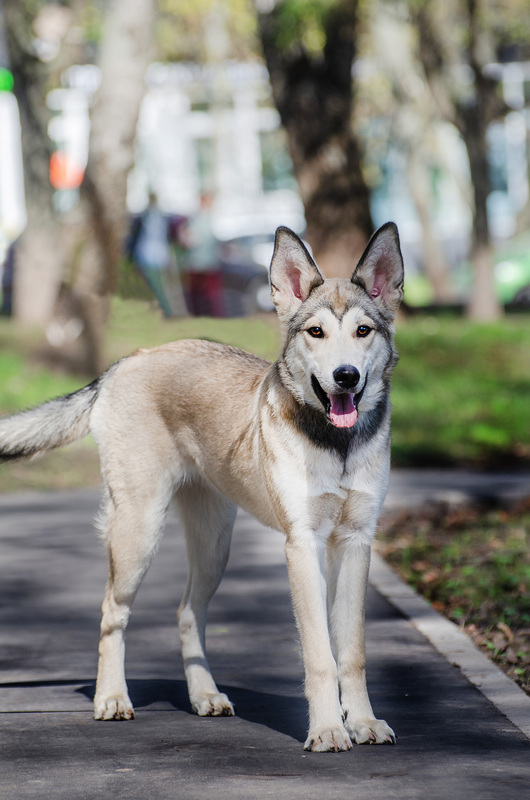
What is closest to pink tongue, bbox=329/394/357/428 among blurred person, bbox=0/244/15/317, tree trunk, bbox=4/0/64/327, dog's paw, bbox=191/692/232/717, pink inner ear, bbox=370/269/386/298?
pink inner ear, bbox=370/269/386/298

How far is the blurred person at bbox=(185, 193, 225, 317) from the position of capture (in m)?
24.8

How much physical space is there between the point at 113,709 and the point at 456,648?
1856mm

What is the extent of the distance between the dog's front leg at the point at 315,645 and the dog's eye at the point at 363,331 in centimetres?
77

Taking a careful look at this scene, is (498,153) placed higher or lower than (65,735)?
higher

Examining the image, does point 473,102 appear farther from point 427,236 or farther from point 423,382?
point 423,382

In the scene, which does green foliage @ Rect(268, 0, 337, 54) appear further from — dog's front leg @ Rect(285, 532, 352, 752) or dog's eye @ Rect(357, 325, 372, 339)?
dog's front leg @ Rect(285, 532, 352, 752)

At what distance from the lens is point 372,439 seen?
478cm

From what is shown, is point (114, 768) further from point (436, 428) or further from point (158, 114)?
point (158, 114)

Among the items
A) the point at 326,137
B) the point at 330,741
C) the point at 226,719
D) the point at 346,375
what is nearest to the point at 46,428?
the point at 226,719

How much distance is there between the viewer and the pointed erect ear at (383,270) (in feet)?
16.1

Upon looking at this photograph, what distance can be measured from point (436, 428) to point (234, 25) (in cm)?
2192

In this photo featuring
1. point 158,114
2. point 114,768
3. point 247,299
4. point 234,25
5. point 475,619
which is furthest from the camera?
point 158,114

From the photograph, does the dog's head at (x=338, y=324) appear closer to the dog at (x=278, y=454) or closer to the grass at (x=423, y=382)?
the dog at (x=278, y=454)

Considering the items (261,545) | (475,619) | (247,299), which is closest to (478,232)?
(247,299)
